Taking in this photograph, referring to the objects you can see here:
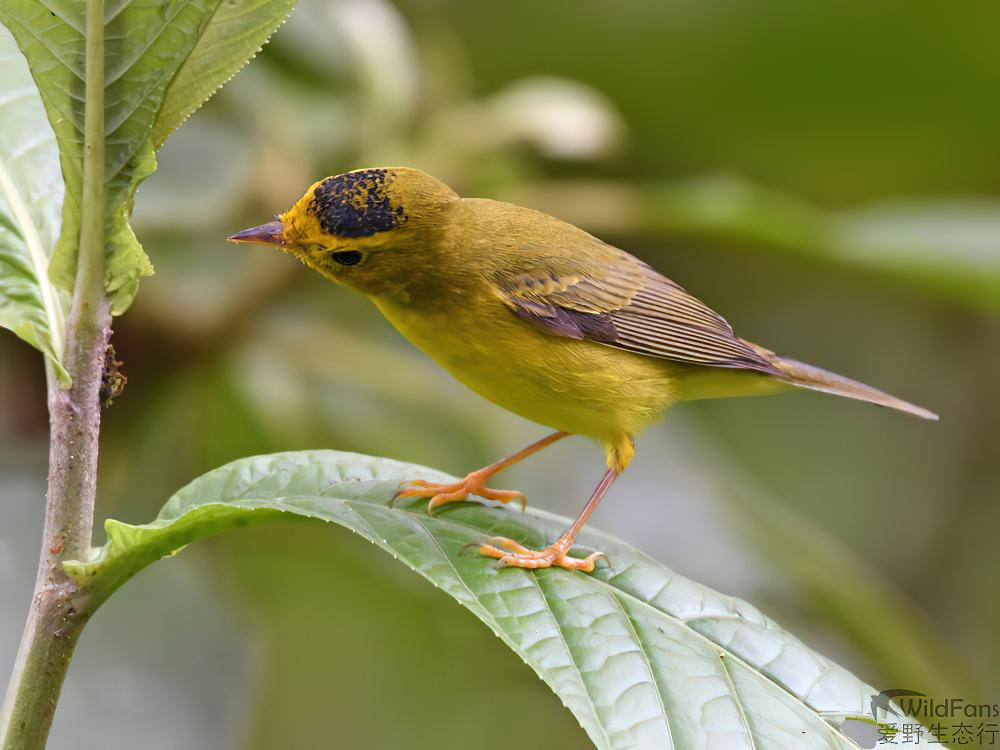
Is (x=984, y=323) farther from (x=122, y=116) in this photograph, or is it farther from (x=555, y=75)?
(x=122, y=116)

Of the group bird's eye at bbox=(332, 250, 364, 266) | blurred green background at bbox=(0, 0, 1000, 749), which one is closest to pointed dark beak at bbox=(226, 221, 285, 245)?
bird's eye at bbox=(332, 250, 364, 266)

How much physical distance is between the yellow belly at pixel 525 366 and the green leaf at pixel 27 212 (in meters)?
0.94

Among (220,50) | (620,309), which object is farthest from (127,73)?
(620,309)

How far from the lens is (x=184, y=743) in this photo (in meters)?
2.85

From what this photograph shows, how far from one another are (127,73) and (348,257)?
1035 mm

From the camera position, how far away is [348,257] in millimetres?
2514

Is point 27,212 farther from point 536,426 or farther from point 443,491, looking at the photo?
point 536,426

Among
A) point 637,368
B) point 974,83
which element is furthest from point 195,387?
point 974,83

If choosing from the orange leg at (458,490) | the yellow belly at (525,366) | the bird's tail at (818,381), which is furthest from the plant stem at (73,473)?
the bird's tail at (818,381)

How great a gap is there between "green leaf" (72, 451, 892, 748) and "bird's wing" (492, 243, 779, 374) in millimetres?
849

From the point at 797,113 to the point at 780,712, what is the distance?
12.7 feet

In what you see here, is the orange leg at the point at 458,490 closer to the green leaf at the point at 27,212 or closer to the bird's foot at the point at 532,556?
the bird's foot at the point at 532,556

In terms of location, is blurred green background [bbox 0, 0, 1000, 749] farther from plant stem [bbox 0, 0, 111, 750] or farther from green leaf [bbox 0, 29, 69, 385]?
plant stem [bbox 0, 0, 111, 750]

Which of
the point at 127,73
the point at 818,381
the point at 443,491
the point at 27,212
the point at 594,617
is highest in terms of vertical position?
the point at 818,381
